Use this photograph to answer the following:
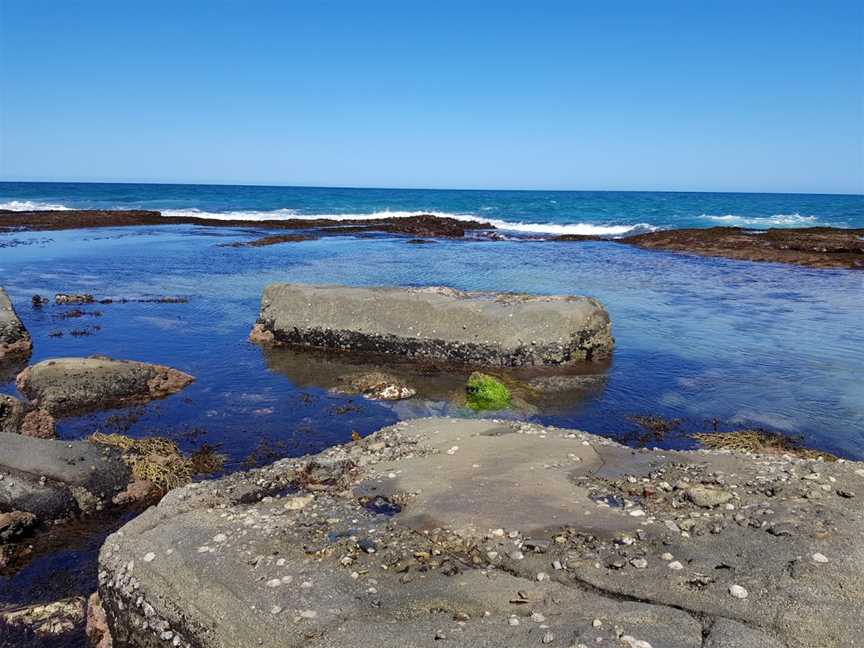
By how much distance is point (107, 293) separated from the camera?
18.9 m

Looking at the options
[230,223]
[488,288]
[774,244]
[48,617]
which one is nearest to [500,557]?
[48,617]

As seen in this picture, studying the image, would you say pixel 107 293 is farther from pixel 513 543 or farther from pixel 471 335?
pixel 513 543

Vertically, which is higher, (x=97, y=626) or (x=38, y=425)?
(x=38, y=425)

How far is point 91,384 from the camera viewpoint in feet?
32.6

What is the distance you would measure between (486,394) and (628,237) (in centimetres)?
3043

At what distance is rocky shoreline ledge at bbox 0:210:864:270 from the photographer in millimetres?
28625

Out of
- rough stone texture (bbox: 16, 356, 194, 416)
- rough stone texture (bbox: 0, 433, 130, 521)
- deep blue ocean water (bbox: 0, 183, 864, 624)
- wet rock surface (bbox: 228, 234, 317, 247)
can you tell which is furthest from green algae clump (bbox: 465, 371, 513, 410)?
wet rock surface (bbox: 228, 234, 317, 247)

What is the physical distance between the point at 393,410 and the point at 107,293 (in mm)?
12866

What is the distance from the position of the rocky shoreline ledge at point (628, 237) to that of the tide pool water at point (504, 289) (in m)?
2.39

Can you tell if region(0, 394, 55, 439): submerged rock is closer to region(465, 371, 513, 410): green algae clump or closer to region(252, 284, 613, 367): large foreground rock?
region(252, 284, 613, 367): large foreground rock

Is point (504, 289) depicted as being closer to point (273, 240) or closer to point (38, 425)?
point (38, 425)

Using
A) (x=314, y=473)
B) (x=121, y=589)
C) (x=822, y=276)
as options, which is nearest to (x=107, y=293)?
(x=314, y=473)

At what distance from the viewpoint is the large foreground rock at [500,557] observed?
13.5 ft

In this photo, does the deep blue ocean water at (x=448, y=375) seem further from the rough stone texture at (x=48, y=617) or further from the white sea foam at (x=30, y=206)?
the white sea foam at (x=30, y=206)
